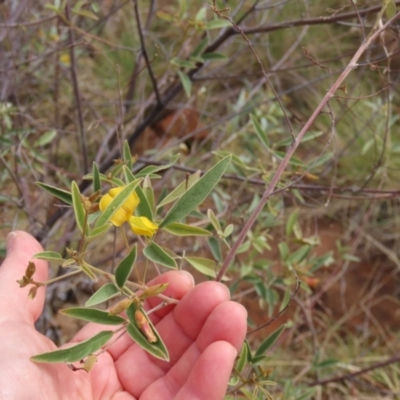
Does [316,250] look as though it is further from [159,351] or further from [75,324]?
[159,351]

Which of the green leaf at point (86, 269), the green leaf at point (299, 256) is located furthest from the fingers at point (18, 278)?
the green leaf at point (299, 256)

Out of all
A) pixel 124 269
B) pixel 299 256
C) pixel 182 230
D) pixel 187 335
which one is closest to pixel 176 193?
pixel 182 230

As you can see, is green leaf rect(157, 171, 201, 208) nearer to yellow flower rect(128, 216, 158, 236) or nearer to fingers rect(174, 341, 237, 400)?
yellow flower rect(128, 216, 158, 236)

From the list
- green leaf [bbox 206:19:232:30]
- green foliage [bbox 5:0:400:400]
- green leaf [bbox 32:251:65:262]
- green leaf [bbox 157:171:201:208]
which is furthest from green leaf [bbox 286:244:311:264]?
green leaf [bbox 32:251:65:262]

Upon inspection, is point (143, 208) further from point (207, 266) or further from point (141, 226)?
point (207, 266)

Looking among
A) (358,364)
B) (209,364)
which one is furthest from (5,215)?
(358,364)
